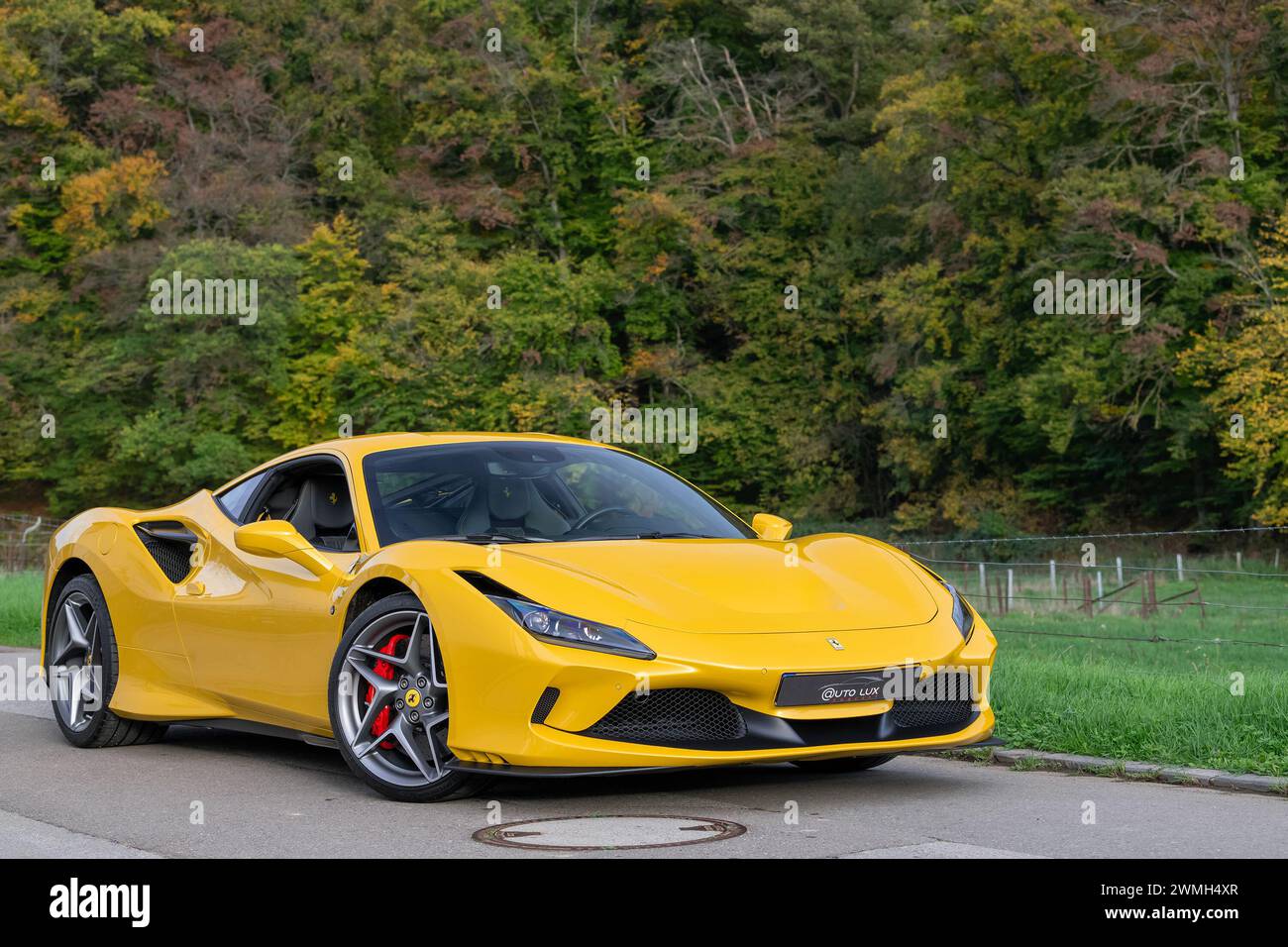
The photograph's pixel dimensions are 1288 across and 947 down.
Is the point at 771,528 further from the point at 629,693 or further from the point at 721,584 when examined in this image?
the point at 629,693

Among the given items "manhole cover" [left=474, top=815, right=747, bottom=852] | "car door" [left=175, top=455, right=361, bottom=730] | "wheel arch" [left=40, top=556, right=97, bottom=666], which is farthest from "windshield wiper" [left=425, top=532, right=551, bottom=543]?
"wheel arch" [left=40, top=556, right=97, bottom=666]

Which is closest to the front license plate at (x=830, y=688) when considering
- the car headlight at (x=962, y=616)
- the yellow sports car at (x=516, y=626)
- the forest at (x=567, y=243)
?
the yellow sports car at (x=516, y=626)

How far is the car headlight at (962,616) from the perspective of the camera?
7.06 metres

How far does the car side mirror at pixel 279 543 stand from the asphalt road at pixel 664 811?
3.05 feet

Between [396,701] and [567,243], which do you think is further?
[567,243]

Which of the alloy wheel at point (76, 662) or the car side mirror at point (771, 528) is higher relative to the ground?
the car side mirror at point (771, 528)

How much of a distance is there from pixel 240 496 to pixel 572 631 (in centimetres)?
292

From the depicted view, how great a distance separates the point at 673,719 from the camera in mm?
6309

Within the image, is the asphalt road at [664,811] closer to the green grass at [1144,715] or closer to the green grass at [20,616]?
the green grass at [1144,715]

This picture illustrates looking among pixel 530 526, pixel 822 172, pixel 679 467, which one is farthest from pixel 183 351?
pixel 530 526

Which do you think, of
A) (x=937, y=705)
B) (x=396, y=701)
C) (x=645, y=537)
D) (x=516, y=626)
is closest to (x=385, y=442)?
(x=645, y=537)

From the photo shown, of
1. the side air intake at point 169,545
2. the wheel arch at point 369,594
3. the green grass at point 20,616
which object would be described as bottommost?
the green grass at point 20,616

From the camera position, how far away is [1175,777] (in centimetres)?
725

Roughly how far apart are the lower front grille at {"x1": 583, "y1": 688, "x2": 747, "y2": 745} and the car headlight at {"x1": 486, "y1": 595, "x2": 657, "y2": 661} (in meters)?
0.17
